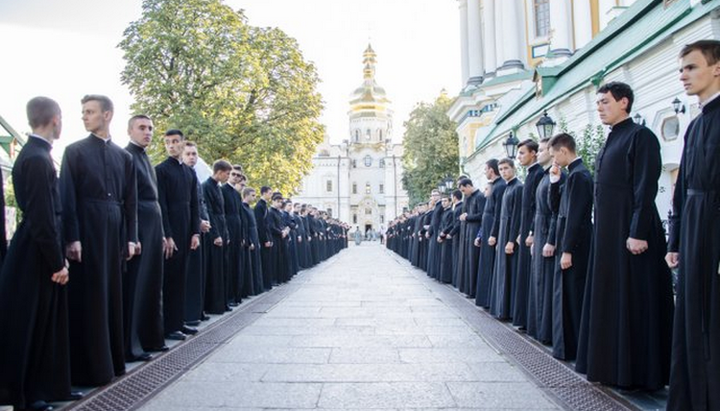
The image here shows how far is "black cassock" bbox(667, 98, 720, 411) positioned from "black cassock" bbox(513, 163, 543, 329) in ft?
12.2

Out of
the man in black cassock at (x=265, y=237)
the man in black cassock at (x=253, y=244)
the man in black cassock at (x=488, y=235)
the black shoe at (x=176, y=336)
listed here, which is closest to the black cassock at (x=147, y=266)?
the black shoe at (x=176, y=336)

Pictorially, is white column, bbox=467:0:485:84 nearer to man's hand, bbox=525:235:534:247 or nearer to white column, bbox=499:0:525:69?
white column, bbox=499:0:525:69

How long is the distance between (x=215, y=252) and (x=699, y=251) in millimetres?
7148

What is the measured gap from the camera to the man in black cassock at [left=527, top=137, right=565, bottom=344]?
6699 mm

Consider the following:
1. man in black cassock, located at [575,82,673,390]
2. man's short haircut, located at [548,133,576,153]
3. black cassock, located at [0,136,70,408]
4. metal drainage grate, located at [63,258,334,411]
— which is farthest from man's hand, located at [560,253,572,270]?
black cassock, located at [0,136,70,408]

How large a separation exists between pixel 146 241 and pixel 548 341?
4.47 meters

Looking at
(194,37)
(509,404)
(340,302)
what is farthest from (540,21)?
(509,404)

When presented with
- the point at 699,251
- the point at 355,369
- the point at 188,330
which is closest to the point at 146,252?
the point at 188,330

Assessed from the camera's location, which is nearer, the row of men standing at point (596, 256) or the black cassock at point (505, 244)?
the row of men standing at point (596, 256)

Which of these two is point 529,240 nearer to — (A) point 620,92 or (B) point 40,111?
(A) point 620,92

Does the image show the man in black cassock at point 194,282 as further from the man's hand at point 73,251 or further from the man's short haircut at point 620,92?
the man's short haircut at point 620,92

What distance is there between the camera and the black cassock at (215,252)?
31.2 ft

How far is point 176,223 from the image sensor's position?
770 cm

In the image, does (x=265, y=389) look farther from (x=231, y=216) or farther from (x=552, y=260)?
(x=231, y=216)
